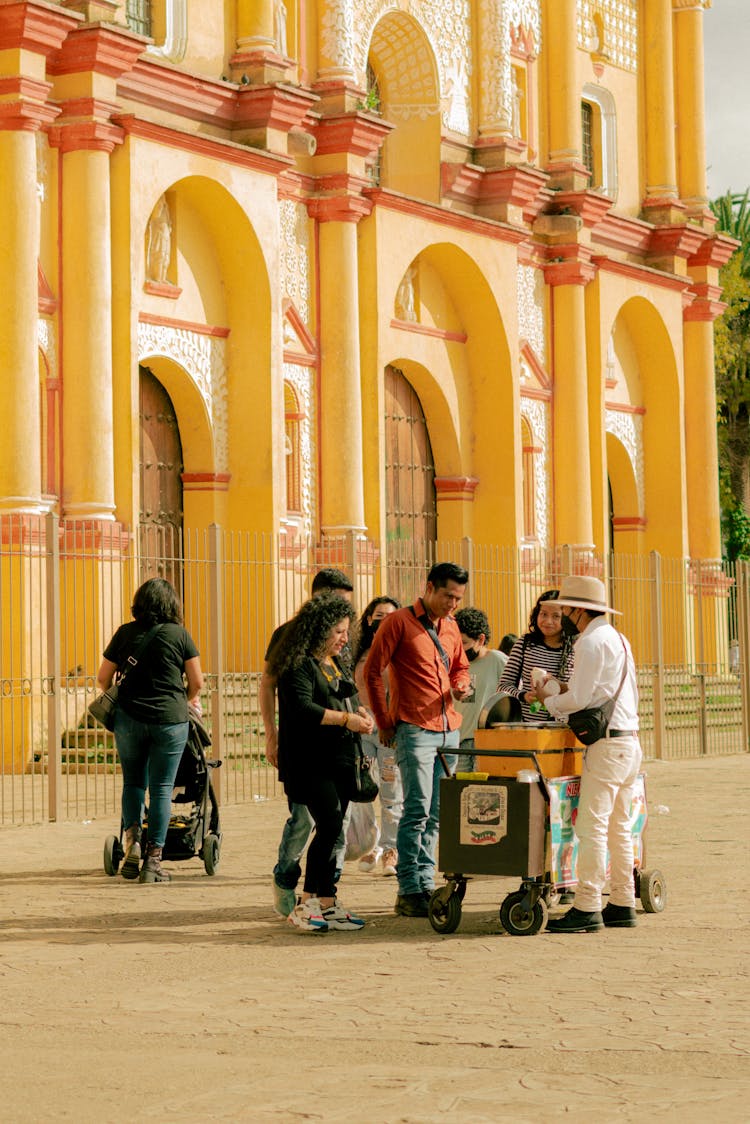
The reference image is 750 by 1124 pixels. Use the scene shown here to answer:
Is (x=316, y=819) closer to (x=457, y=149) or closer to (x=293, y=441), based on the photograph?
(x=293, y=441)

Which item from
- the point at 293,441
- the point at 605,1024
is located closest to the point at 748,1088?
the point at 605,1024

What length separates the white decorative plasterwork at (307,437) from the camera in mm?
25375

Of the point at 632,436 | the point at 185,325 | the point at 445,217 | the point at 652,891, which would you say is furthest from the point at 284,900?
the point at 632,436

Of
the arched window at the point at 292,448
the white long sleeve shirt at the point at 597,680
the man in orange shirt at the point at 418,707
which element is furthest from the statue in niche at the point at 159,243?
the white long sleeve shirt at the point at 597,680

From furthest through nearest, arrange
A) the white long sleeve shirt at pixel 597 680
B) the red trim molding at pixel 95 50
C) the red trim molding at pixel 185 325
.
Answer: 1. the red trim molding at pixel 185 325
2. the red trim molding at pixel 95 50
3. the white long sleeve shirt at pixel 597 680

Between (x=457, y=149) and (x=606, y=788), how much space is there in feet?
66.1

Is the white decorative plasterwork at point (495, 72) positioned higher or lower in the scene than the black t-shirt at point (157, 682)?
higher

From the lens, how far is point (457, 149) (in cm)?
2894

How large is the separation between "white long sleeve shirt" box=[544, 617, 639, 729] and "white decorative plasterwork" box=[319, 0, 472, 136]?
1705 cm

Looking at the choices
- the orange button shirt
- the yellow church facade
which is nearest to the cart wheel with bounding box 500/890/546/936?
the orange button shirt

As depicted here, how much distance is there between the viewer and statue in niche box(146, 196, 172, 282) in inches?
917

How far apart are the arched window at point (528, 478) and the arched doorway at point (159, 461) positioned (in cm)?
A: 715

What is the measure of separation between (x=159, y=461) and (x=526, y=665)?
531 inches

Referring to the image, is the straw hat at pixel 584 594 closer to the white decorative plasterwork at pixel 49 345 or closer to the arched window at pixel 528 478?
the white decorative plasterwork at pixel 49 345
